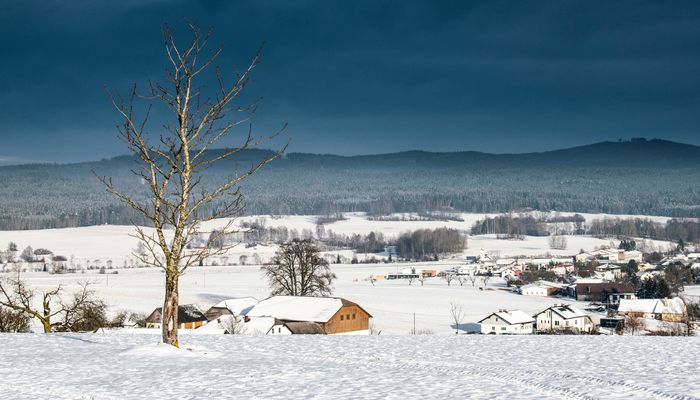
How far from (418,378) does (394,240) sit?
14901 centimetres

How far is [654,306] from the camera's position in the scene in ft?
214

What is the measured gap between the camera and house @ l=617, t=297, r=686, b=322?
61.4 metres

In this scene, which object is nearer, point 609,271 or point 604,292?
point 604,292

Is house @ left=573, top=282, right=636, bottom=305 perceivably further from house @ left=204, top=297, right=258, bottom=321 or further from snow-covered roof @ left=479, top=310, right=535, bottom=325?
house @ left=204, top=297, right=258, bottom=321

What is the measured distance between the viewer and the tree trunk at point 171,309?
15633 millimetres

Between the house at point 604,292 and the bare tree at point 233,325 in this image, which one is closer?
the bare tree at point 233,325

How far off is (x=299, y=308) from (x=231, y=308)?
38.8 feet

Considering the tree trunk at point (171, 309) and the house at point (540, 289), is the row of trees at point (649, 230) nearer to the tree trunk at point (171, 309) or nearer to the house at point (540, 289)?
the house at point (540, 289)

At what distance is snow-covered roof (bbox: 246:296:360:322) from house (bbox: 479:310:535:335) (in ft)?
44.3

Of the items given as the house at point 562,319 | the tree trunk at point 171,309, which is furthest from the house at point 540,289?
the tree trunk at point 171,309

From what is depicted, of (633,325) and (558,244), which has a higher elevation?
(558,244)

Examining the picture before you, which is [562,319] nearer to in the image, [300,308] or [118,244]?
[300,308]

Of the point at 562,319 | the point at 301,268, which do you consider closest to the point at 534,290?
the point at 562,319

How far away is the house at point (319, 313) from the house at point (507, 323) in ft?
36.6
